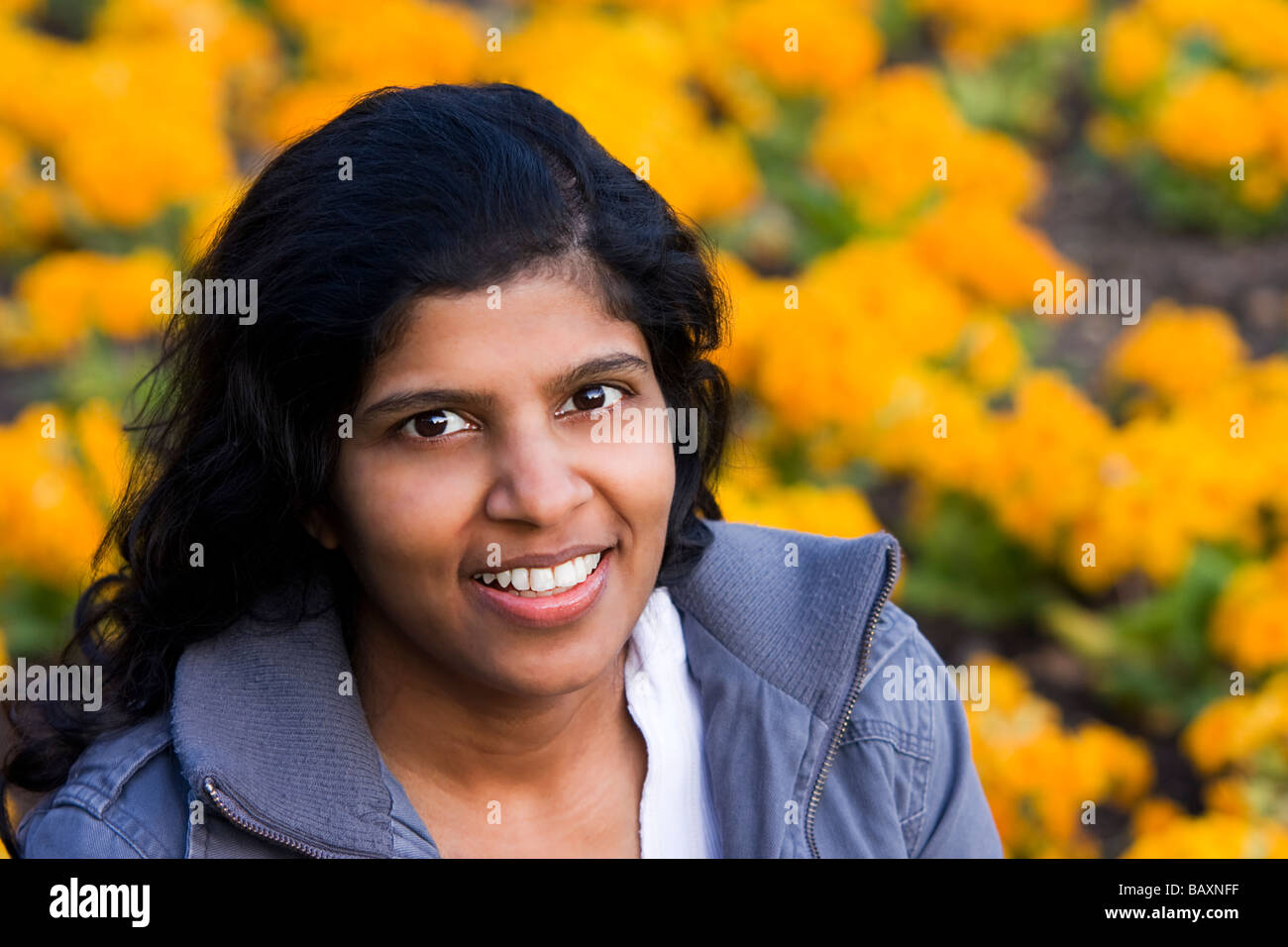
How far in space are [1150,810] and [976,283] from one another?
209 centimetres

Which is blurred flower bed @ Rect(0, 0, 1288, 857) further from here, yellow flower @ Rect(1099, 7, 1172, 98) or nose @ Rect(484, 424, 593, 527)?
nose @ Rect(484, 424, 593, 527)

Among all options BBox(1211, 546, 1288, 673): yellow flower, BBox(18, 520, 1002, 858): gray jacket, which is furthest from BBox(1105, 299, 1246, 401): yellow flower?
BBox(18, 520, 1002, 858): gray jacket

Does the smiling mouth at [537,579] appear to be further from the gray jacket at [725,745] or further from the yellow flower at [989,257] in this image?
the yellow flower at [989,257]

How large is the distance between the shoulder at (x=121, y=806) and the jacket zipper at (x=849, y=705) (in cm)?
87

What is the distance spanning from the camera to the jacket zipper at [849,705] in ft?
7.27

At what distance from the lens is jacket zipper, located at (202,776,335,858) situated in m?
2.02

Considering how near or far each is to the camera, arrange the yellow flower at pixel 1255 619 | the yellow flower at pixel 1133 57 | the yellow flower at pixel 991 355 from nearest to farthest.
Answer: the yellow flower at pixel 1255 619 < the yellow flower at pixel 991 355 < the yellow flower at pixel 1133 57

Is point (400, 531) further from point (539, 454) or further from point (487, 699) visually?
point (487, 699)

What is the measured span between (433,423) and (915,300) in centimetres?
293

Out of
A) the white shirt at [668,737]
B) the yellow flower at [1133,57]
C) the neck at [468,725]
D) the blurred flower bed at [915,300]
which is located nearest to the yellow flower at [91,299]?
the blurred flower bed at [915,300]

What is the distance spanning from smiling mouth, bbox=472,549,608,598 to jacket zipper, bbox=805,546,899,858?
49cm

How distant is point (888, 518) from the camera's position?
5.02 meters

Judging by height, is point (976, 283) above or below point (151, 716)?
above
